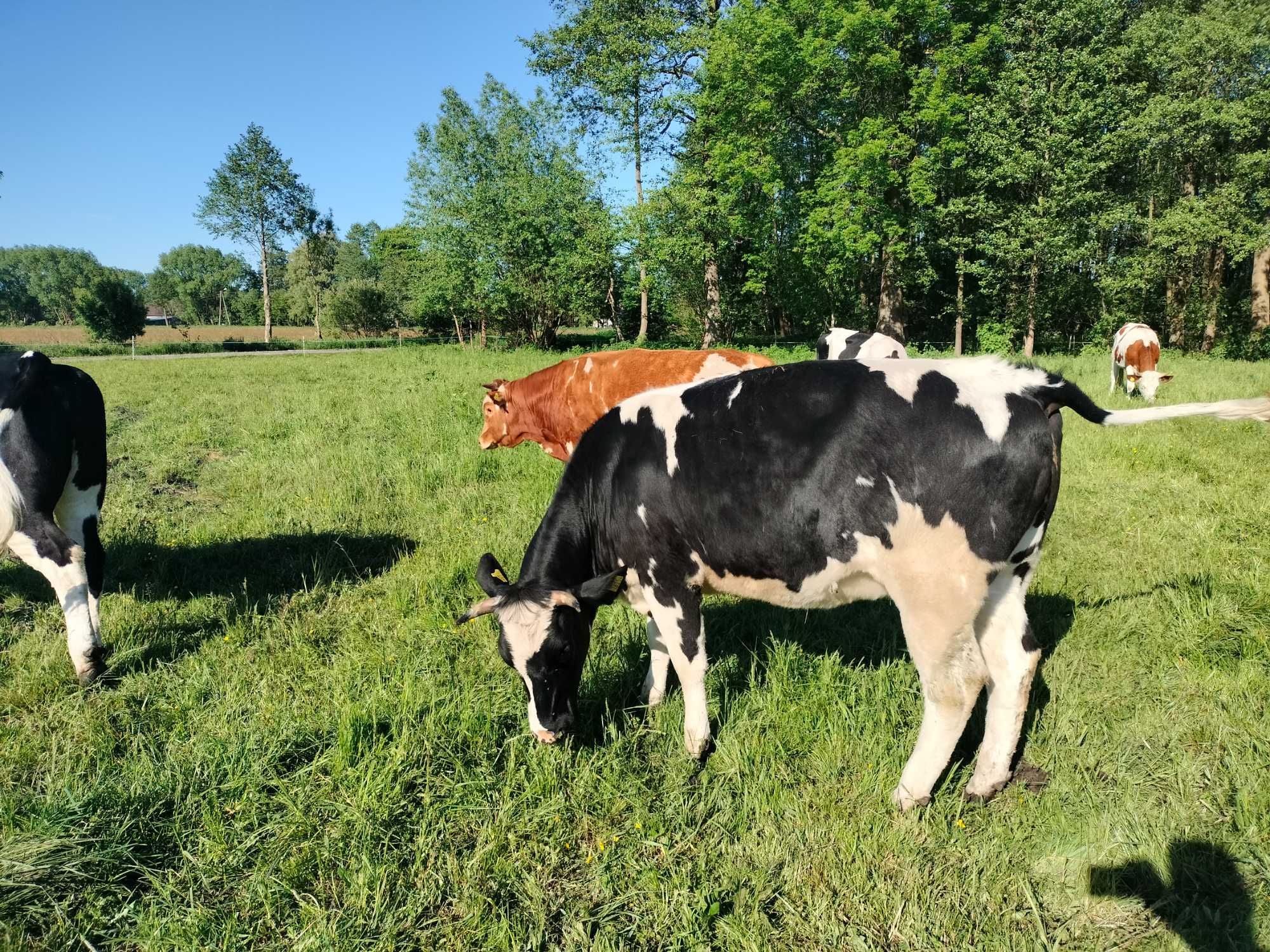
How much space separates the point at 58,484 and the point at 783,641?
5064 millimetres

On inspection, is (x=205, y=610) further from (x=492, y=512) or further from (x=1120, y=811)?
(x=1120, y=811)

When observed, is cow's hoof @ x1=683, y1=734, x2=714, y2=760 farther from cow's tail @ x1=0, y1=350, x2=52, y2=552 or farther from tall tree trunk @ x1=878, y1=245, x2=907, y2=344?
tall tree trunk @ x1=878, y1=245, x2=907, y2=344

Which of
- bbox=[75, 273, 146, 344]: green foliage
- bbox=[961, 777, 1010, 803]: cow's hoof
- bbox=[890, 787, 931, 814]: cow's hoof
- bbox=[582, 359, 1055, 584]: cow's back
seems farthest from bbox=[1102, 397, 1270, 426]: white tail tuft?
bbox=[75, 273, 146, 344]: green foliage

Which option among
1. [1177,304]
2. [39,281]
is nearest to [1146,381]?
[1177,304]

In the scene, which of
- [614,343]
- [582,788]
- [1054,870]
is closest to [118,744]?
[582,788]

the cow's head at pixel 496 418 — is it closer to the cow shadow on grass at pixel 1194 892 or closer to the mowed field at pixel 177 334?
the cow shadow on grass at pixel 1194 892

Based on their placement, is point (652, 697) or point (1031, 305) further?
point (1031, 305)

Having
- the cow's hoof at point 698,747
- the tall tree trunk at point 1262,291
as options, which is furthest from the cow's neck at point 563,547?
the tall tree trunk at point 1262,291

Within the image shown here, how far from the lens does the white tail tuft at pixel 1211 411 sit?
2.69 m

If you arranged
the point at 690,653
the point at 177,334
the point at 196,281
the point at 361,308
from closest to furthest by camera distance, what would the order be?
the point at 690,653, the point at 361,308, the point at 177,334, the point at 196,281

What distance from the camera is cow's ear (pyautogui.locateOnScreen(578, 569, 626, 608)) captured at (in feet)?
10.8

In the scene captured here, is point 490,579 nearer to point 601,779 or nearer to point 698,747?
point 601,779

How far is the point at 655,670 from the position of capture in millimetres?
4012

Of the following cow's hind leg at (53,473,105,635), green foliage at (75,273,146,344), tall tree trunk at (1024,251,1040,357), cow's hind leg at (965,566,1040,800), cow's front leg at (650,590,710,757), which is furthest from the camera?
green foliage at (75,273,146,344)
